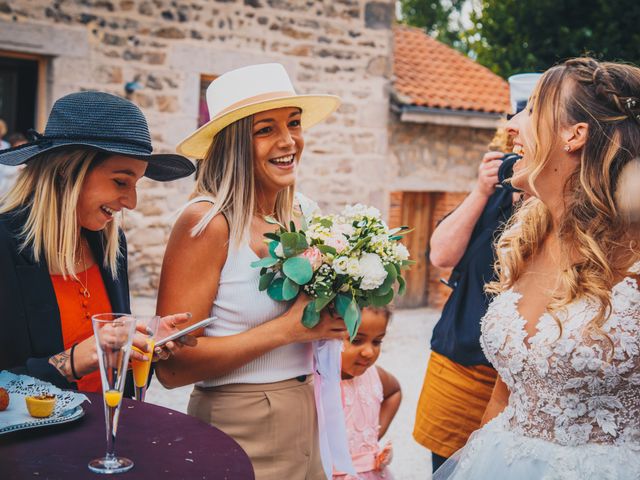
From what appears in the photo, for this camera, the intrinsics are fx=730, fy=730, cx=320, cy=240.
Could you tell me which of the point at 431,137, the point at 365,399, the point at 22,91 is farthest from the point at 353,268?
the point at 431,137

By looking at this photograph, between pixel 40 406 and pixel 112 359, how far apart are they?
41 cm

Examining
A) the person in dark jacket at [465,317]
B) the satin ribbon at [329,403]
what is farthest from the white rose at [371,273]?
the person in dark jacket at [465,317]

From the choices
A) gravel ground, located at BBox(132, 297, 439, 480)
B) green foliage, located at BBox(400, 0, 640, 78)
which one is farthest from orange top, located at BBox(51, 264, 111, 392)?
green foliage, located at BBox(400, 0, 640, 78)

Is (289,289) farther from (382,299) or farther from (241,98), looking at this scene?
(241,98)

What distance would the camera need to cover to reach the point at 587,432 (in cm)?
213

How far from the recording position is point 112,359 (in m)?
1.73

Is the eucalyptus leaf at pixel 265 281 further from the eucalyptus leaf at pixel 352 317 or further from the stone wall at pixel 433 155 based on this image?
the stone wall at pixel 433 155

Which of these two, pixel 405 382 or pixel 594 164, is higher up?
pixel 594 164

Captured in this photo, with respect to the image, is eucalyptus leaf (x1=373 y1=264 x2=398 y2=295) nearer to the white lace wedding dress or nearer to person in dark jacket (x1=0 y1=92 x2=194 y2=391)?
the white lace wedding dress

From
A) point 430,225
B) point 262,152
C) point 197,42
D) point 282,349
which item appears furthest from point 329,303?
point 430,225

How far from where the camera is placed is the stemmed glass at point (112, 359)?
1714mm

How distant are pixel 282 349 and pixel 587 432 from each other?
102 cm

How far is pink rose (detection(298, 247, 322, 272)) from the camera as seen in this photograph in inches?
95.7

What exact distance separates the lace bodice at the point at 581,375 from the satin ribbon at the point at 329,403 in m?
0.68
